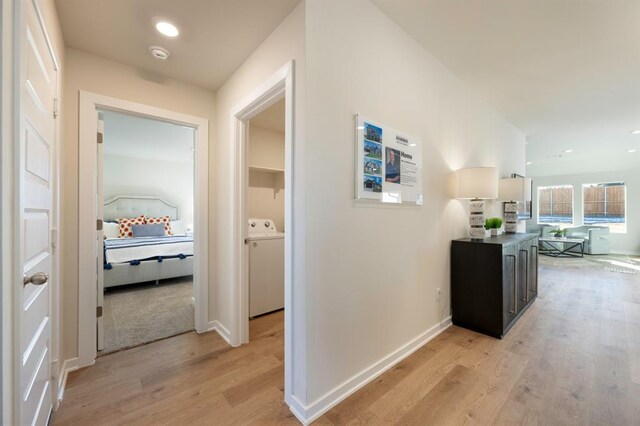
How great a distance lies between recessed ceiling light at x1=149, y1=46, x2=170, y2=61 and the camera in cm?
196

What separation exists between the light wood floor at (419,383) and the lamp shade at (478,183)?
1.29 m

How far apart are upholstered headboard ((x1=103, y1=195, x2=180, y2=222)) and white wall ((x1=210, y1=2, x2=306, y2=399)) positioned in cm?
448

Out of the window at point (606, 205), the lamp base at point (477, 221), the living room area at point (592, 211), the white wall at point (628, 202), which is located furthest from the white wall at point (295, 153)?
the window at point (606, 205)

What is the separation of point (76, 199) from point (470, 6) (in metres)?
3.07

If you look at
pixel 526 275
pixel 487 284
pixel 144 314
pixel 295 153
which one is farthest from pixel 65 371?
pixel 526 275

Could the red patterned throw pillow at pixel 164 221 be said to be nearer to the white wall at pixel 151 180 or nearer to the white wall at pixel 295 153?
the white wall at pixel 151 180

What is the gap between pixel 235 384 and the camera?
1.75 meters

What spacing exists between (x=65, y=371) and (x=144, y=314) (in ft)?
3.60

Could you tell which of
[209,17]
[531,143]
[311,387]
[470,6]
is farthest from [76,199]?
[531,143]

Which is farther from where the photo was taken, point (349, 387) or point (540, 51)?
point (540, 51)

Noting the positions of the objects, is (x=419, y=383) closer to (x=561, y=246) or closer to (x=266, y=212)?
(x=266, y=212)

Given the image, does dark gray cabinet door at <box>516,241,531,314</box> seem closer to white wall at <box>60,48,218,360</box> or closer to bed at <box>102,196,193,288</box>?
white wall at <box>60,48,218,360</box>

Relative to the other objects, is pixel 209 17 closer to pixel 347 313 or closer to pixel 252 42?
pixel 252 42

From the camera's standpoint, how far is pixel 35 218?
115 cm
